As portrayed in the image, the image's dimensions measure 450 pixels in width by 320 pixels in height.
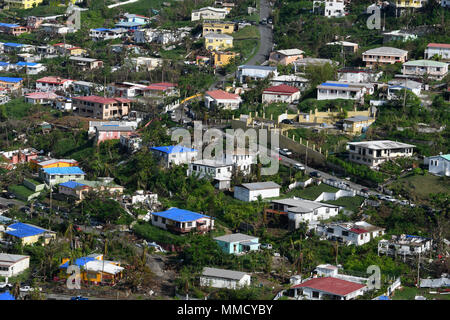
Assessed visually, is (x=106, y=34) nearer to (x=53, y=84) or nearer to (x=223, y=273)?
(x=53, y=84)

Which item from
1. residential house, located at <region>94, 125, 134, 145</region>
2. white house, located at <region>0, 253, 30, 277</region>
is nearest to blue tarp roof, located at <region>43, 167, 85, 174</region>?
residential house, located at <region>94, 125, 134, 145</region>

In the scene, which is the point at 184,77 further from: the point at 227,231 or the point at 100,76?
the point at 227,231

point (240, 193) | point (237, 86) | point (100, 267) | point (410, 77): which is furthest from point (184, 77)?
point (100, 267)

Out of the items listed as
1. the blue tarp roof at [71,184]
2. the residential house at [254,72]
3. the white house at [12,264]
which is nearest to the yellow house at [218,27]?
the residential house at [254,72]

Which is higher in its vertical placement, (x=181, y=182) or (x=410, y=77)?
(x=410, y=77)
